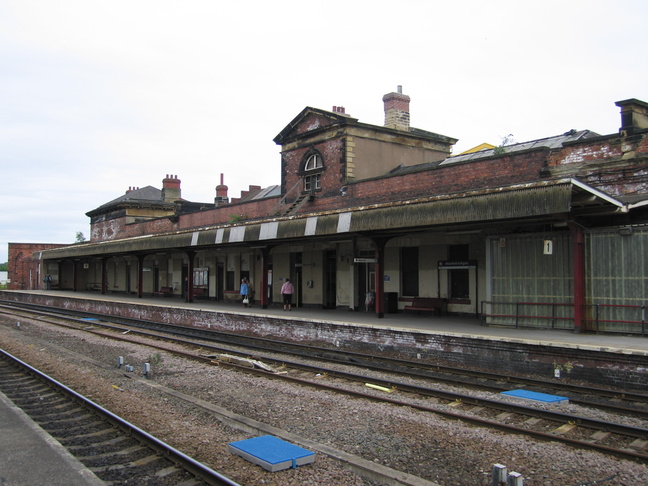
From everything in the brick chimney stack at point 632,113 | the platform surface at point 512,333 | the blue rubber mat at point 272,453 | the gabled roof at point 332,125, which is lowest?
the blue rubber mat at point 272,453

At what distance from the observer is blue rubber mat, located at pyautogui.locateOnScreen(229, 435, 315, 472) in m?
5.59

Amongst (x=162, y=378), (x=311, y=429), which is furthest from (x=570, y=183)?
(x=162, y=378)

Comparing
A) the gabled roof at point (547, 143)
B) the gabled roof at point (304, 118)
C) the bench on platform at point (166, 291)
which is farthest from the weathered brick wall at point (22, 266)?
the gabled roof at point (547, 143)

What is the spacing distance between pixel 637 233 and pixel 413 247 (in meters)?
7.82

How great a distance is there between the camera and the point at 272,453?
19.3 ft

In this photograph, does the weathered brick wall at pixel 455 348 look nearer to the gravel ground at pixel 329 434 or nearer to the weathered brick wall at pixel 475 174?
the gravel ground at pixel 329 434

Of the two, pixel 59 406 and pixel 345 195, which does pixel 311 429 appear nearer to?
pixel 59 406

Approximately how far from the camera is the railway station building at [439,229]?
1170 cm

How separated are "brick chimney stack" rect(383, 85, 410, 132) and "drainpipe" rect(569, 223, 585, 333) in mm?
14879

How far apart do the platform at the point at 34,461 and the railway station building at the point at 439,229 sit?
911 cm

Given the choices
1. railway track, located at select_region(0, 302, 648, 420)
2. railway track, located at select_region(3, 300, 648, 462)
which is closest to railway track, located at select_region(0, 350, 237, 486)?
railway track, located at select_region(3, 300, 648, 462)

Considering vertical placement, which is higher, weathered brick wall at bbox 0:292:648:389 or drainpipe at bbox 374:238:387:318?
drainpipe at bbox 374:238:387:318

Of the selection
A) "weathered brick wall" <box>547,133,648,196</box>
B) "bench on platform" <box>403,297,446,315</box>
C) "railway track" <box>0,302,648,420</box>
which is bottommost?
"railway track" <box>0,302,648,420</box>

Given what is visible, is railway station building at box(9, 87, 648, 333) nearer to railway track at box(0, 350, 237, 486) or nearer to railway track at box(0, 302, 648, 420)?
railway track at box(0, 302, 648, 420)
